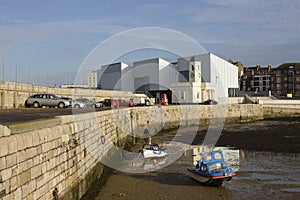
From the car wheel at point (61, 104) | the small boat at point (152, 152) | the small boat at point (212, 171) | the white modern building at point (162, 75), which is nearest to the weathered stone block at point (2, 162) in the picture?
the small boat at point (212, 171)

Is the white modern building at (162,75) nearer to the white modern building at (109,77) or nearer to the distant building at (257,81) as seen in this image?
the white modern building at (109,77)

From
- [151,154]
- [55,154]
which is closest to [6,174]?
[55,154]

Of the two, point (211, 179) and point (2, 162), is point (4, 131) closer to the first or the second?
point (2, 162)

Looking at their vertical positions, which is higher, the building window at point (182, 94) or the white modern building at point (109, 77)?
the white modern building at point (109, 77)

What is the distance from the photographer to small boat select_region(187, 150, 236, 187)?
15164 mm

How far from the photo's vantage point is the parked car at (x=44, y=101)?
32.0m

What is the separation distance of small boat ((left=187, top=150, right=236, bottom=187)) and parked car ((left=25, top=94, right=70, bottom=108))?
19287 mm

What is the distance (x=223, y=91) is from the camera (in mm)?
75375

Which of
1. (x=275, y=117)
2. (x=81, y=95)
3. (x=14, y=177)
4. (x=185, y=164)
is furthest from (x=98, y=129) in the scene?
(x=275, y=117)

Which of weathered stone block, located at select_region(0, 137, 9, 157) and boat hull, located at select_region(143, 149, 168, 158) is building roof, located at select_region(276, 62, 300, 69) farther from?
weathered stone block, located at select_region(0, 137, 9, 157)

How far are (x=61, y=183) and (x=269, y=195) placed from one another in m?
7.63

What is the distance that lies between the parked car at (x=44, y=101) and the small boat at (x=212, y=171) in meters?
19.3

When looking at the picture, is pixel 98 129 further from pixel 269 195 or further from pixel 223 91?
pixel 223 91

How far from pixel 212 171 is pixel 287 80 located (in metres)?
98.0
